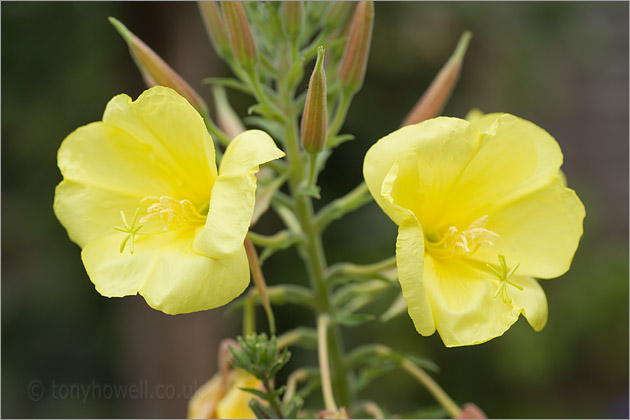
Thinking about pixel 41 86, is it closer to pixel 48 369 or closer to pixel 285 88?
pixel 48 369

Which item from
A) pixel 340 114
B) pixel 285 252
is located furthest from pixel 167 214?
pixel 285 252

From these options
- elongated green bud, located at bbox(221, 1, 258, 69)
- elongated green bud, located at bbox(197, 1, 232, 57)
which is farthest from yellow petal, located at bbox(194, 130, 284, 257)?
elongated green bud, located at bbox(197, 1, 232, 57)

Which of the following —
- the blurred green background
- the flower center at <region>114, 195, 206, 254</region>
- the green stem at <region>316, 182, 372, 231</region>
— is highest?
the flower center at <region>114, 195, 206, 254</region>

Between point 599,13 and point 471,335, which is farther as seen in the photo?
point 599,13

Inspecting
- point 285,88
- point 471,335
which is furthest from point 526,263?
point 285,88

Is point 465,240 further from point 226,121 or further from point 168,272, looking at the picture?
point 226,121

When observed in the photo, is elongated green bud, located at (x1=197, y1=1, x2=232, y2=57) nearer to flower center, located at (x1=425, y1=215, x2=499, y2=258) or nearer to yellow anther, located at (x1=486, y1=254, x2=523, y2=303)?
flower center, located at (x1=425, y1=215, x2=499, y2=258)

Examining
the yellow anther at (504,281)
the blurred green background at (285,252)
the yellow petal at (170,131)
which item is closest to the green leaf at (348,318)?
the yellow anther at (504,281)
